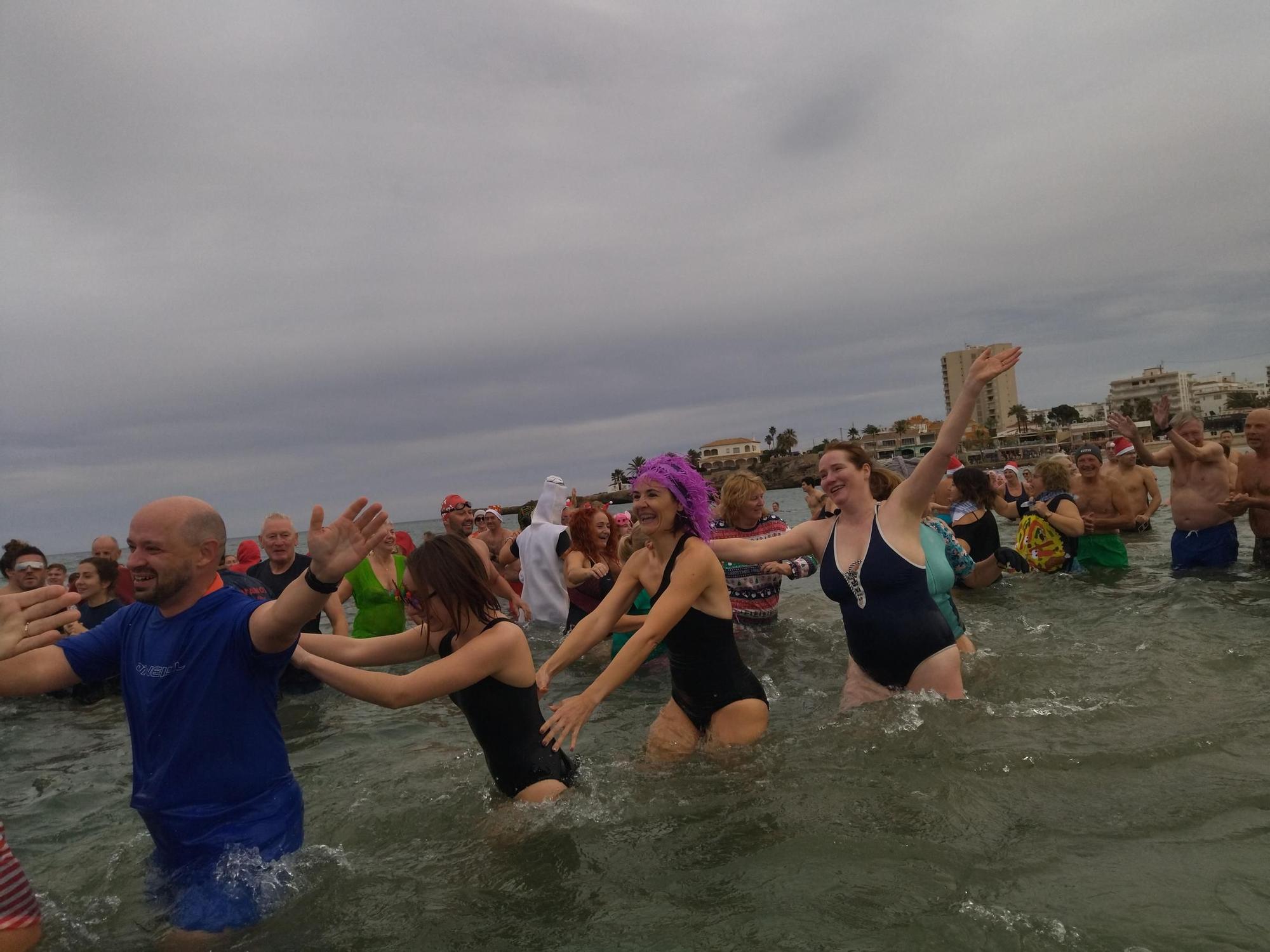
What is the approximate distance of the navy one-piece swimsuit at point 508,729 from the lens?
3900 mm

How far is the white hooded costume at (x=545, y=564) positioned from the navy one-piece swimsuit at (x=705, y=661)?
4556 mm

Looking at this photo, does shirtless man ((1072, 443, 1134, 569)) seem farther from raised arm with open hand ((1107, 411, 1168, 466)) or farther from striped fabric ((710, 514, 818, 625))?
striped fabric ((710, 514, 818, 625))

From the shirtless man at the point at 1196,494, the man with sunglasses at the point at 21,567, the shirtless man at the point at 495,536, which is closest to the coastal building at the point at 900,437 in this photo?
the shirtless man at the point at 1196,494

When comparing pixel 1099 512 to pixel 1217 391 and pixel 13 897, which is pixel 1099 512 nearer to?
pixel 13 897

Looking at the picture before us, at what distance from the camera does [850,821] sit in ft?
13.5

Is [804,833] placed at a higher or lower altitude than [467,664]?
lower

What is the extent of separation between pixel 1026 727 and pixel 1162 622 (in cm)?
417

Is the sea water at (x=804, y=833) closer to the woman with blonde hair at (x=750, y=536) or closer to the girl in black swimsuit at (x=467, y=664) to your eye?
the girl in black swimsuit at (x=467, y=664)

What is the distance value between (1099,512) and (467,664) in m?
11.4

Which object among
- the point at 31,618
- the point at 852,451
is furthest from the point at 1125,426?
the point at 31,618

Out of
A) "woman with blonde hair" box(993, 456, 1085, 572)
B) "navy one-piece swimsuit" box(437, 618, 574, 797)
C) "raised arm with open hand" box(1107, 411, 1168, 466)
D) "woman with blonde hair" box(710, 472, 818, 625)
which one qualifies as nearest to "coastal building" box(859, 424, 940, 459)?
"woman with blonde hair" box(993, 456, 1085, 572)

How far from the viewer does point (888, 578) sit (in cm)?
507

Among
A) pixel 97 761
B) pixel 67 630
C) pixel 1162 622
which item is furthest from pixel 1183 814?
pixel 67 630

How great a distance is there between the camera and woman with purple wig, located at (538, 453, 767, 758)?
15.6 feet
